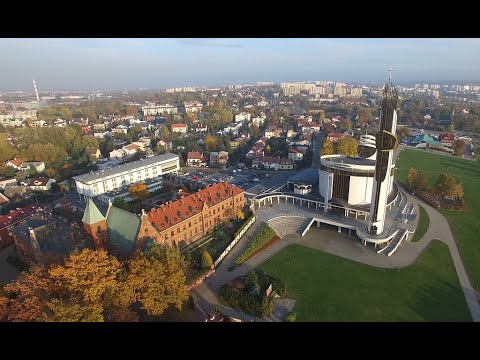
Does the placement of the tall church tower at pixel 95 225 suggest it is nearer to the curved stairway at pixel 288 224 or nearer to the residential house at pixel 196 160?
the curved stairway at pixel 288 224

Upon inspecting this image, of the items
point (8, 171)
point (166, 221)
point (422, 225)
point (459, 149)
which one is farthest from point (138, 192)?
point (459, 149)

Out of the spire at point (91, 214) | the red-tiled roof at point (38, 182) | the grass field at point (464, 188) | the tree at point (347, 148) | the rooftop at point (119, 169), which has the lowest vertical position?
the grass field at point (464, 188)

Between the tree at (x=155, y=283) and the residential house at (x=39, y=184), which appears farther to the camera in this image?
the residential house at (x=39, y=184)

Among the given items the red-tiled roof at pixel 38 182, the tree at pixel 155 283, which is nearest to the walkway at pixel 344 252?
the tree at pixel 155 283

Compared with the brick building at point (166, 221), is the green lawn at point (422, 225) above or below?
below

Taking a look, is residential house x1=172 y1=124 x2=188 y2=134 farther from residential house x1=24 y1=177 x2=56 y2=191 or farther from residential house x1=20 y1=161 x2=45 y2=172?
residential house x1=24 y1=177 x2=56 y2=191

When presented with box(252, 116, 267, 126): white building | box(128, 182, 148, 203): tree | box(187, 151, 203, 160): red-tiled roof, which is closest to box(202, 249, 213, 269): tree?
box(128, 182, 148, 203): tree
